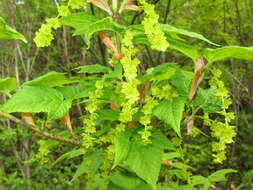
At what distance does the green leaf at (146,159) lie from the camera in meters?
0.84

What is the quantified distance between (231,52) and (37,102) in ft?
1.84

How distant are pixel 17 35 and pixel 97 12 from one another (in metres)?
2.92

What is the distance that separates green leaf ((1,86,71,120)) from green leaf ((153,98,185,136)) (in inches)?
10.7

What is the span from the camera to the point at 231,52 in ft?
2.62

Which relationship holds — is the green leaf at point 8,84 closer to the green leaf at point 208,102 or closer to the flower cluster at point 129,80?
the flower cluster at point 129,80

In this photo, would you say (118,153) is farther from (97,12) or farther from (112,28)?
(97,12)

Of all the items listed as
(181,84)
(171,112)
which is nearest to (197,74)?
(181,84)

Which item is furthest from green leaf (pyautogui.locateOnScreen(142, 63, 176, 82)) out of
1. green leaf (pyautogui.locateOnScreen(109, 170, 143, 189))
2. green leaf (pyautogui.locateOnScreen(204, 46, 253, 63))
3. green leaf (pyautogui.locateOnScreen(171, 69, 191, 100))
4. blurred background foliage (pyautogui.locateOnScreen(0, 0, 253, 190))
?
blurred background foliage (pyautogui.locateOnScreen(0, 0, 253, 190))

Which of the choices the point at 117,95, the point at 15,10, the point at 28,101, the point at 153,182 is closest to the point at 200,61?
the point at 117,95

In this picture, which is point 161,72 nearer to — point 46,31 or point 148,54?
point 46,31

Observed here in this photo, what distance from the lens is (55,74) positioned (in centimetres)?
93

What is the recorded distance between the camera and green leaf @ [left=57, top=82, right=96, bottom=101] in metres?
0.97

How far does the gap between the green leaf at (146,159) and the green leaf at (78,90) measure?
228mm

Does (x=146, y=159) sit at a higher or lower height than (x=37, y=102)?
lower
